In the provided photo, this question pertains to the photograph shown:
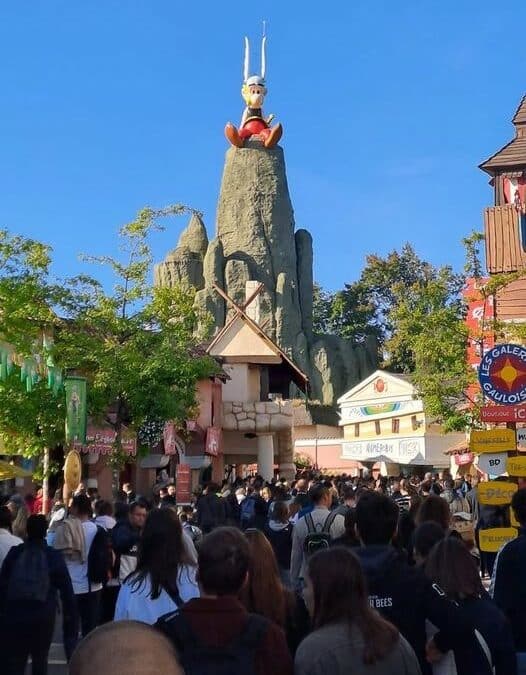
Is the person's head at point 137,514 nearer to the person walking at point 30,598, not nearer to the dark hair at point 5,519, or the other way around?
the dark hair at point 5,519

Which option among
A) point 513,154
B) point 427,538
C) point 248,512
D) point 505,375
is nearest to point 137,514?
point 427,538

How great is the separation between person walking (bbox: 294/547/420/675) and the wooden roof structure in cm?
3557

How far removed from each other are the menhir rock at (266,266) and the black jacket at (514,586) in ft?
211

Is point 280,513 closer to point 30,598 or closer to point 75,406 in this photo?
point 30,598

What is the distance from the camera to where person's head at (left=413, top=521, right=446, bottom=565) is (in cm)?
569

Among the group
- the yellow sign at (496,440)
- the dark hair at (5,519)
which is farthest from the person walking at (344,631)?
the yellow sign at (496,440)

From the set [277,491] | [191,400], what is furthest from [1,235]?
[277,491]

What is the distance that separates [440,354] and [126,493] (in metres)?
15.6

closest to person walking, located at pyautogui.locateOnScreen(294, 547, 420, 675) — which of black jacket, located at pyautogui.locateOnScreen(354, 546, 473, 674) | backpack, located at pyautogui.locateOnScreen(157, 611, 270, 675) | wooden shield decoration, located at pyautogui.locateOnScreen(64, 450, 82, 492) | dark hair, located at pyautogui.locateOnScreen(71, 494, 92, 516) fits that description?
backpack, located at pyautogui.locateOnScreen(157, 611, 270, 675)

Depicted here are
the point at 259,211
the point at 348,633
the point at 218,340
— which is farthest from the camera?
the point at 259,211

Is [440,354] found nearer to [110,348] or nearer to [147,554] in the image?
[110,348]

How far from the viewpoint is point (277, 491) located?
15.7 m

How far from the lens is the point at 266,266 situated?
73.7 m

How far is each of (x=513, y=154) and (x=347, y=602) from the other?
119ft
